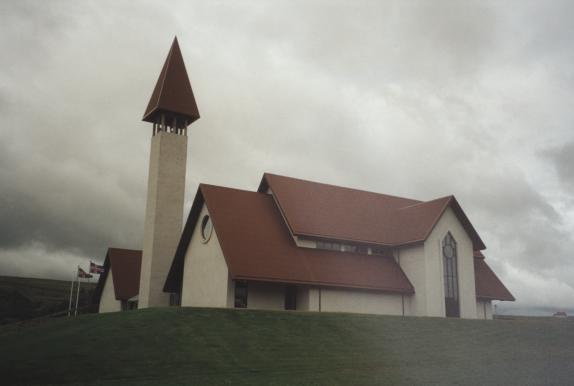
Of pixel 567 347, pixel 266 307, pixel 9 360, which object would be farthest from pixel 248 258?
pixel 567 347

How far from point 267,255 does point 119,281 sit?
1820cm

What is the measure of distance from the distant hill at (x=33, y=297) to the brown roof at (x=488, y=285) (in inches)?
1622

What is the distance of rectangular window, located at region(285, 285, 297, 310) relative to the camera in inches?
1353

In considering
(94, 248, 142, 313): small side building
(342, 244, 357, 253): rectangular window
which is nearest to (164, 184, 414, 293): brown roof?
(342, 244, 357, 253): rectangular window

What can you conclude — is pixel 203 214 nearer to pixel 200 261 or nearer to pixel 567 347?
pixel 200 261

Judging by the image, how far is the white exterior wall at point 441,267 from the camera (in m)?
37.2

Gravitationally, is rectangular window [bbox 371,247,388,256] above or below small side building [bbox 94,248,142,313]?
above

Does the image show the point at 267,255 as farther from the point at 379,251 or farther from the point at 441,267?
the point at 441,267

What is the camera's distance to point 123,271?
48188 mm

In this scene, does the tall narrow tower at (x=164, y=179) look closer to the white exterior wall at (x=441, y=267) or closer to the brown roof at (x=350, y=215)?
the brown roof at (x=350, y=215)

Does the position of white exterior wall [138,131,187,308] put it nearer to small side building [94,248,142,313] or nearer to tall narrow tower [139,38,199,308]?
tall narrow tower [139,38,199,308]

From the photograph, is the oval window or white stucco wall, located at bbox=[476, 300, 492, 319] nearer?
the oval window

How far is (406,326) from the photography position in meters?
30.1

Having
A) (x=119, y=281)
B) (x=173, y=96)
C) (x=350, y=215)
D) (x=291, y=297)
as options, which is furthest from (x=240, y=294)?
(x=119, y=281)
